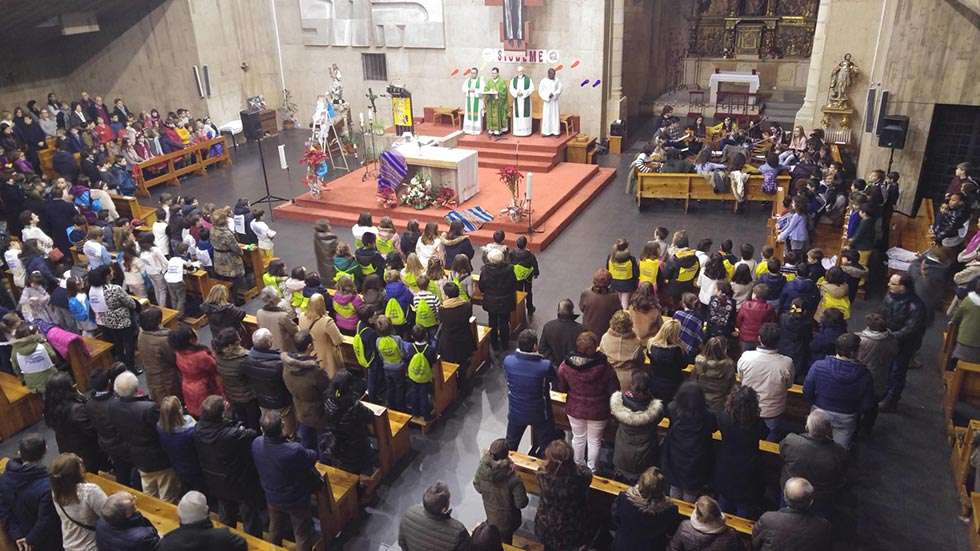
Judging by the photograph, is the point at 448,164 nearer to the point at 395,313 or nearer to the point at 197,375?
the point at 395,313

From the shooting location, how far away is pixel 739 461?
5.03 meters

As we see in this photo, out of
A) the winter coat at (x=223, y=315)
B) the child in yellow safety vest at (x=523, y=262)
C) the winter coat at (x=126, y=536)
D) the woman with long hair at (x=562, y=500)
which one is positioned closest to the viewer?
the winter coat at (x=126, y=536)

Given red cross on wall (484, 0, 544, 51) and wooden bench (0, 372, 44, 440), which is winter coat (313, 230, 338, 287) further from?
red cross on wall (484, 0, 544, 51)

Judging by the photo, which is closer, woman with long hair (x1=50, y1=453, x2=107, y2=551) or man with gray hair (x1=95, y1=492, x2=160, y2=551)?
man with gray hair (x1=95, y1=492, x2=160, y2=551)

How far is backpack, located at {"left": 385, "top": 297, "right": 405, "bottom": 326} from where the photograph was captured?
23.4ft

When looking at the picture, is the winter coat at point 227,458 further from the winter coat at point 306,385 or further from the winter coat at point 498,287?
the winter coat at point 498,287

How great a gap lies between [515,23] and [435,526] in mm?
14550

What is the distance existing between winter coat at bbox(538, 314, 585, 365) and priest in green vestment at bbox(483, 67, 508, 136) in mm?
10961

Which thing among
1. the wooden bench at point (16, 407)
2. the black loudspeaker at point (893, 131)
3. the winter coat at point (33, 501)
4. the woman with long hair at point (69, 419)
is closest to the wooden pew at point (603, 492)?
the winter coat at point (33, 501)

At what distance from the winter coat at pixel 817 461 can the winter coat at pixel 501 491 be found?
177 cm

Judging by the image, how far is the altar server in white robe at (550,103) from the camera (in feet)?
52.9

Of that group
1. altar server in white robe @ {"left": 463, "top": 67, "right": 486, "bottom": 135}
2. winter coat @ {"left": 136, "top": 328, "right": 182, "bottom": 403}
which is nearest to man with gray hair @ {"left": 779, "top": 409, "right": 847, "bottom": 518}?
winter coat @ {"left": 136, "top": 328, "right": 182, "bottom": 403}

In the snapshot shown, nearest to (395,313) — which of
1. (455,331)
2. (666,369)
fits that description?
(455,331)

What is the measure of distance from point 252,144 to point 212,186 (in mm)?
3740
